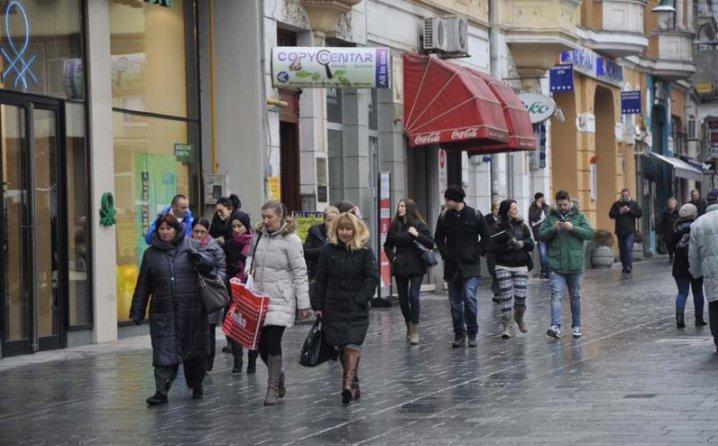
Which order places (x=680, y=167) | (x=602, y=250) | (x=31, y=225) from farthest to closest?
(x=680, y=167)
(x=602, y=250)
(x=31, y=225)

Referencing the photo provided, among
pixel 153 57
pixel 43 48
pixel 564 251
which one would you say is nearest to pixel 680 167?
pixel 153 57

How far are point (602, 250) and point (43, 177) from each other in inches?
946

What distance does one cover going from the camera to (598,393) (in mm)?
13828

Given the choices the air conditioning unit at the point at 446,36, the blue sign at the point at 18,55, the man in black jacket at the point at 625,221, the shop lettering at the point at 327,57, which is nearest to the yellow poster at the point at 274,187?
the shop lettering at the point at 327,57

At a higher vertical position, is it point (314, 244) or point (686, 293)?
point (314, 244)

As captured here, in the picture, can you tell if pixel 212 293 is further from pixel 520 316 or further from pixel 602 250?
pixel 602 250

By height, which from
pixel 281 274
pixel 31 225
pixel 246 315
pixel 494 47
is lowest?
pixel 246 315

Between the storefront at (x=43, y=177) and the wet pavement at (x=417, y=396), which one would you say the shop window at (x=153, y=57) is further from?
the wet pavement at (x=417, y=396)

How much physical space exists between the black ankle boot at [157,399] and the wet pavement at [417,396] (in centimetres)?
12

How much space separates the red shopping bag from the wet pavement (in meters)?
0.55

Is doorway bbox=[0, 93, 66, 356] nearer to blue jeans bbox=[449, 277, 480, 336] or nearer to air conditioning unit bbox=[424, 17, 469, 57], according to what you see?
blue jeans bbox=[449, 277, 480, 336]

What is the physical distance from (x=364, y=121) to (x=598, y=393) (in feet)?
46.3

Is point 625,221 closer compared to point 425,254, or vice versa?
point 425,254

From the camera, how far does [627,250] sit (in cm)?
3769
